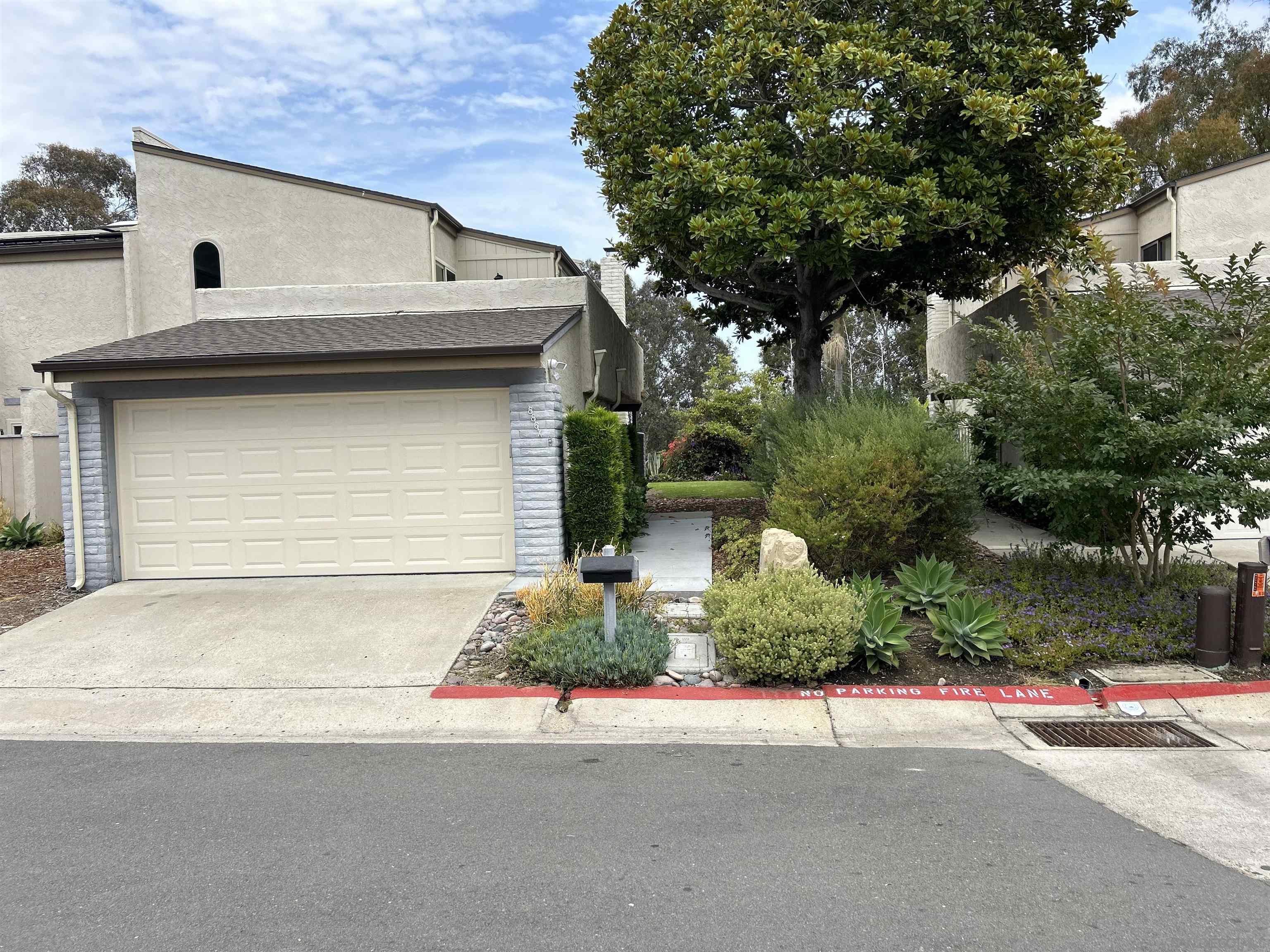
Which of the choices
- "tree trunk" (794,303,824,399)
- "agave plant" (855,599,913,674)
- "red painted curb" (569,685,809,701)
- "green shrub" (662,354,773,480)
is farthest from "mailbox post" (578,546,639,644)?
"green shrub" (662,354,773,480)

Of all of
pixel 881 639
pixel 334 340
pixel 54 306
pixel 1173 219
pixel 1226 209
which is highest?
pixel 1226 209

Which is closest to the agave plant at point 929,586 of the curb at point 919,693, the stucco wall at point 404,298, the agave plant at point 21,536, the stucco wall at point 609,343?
the curb at point 919,693

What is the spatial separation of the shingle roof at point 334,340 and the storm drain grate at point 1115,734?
20.5ft

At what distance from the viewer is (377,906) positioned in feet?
12.3

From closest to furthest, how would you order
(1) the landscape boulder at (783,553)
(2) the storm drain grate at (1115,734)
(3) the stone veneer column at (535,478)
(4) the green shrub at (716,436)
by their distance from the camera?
(2) the storm drain grate at (1115,734)
(1) the landscape boulder at (783,553)
(3) the stone veneer column at (535,478)
(4) the green shrub at (716,436)

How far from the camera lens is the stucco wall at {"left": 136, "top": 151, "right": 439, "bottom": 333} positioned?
1747 centimetres

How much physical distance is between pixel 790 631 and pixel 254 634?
513 centimetres

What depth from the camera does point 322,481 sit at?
421 inches

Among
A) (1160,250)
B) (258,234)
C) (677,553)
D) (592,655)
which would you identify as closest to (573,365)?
(677,553)

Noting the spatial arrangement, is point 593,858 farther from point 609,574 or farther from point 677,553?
point 677,553

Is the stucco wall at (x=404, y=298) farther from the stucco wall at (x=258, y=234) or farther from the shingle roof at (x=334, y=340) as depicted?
the stucco wall at (x=258, y=234)

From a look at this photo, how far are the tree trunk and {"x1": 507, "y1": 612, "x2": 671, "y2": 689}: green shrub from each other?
28.2ft

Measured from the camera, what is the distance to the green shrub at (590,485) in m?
10.6

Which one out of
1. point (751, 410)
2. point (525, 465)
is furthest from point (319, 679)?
point (751, 410)
